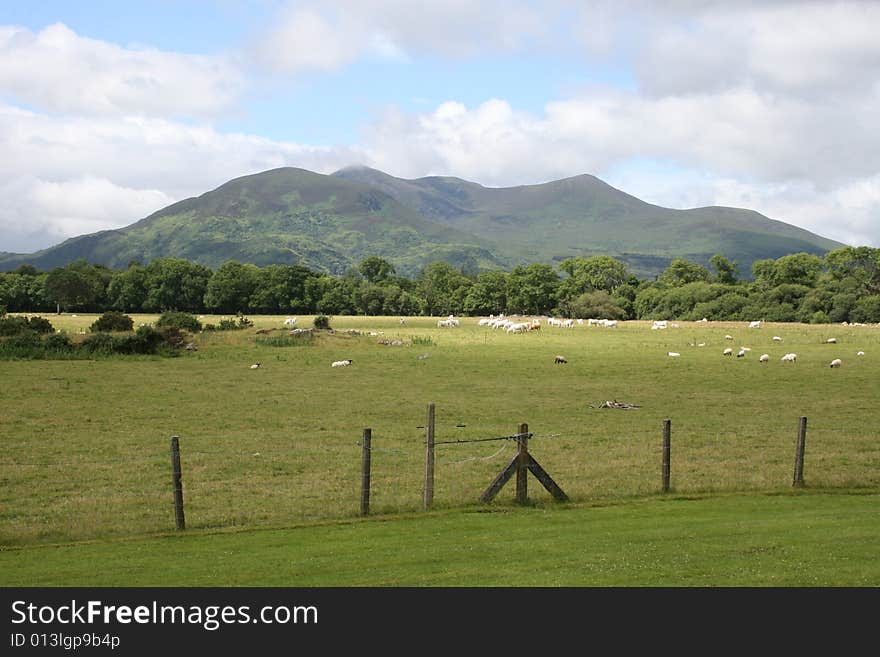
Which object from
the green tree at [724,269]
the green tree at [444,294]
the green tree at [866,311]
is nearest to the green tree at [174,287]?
the green tree at [444,294]

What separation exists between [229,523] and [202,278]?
16197cm

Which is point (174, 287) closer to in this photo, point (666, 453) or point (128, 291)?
point (128, 291)

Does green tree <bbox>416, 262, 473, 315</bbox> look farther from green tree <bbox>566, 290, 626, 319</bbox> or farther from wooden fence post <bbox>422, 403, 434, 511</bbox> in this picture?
wooden fence post <bbox>422, 403, 434, 511</bbox>

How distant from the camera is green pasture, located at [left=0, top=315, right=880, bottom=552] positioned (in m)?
18.8

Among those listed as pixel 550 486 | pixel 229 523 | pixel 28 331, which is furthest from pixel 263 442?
pixel 28 331

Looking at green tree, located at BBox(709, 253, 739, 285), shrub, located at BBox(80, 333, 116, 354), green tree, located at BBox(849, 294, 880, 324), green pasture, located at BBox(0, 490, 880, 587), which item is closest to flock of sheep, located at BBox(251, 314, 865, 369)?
shrub, located at BBox(80, 333, 116, 354)

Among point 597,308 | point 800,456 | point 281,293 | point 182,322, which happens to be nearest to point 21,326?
point 182,322

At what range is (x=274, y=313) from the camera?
171125 mm

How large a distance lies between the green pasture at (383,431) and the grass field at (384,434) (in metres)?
0.10

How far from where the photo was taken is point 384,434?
29.4m

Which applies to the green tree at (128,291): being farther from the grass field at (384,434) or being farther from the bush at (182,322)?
the grass field at (384,434)

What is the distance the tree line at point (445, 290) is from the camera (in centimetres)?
14575

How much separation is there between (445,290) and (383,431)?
162881mm
